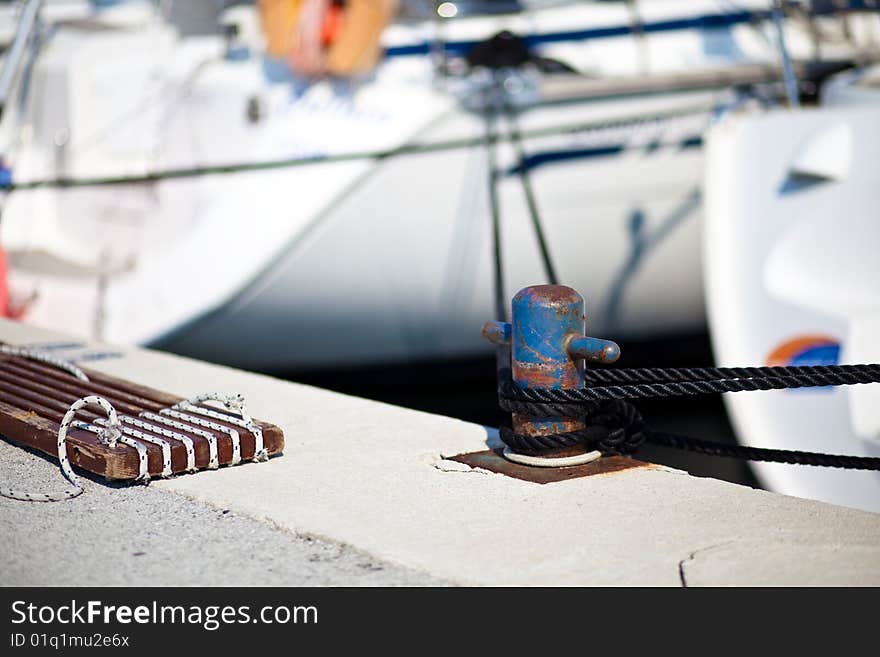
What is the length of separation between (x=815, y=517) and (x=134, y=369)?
237cm

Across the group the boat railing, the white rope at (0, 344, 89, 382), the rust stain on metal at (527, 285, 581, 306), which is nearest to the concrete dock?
the rust stain on metal at (527, 285, 581, 306)

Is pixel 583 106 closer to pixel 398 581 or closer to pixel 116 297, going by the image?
pixel 116 297

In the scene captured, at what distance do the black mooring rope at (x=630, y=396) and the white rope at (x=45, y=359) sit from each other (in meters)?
1.37

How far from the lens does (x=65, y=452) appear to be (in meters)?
2.67

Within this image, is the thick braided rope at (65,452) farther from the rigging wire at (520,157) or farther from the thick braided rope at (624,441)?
the rigging wire at (520,157)

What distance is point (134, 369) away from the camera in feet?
12.8

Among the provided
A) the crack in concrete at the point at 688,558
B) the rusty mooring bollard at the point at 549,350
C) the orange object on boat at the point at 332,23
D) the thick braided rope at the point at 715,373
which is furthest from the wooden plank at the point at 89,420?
the orange object on boat at the point at 332,23

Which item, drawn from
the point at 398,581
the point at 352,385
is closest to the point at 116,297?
the point at 352,385

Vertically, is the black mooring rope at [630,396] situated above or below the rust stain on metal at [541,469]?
Result: above

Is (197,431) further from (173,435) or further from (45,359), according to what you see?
(45,359)

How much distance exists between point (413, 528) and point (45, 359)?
1827 mm

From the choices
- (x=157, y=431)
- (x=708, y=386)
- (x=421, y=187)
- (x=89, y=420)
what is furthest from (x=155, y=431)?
(x=421, y=187)

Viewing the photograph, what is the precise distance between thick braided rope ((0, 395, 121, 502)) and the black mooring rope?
0.89m

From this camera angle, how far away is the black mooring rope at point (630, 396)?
2.58m
